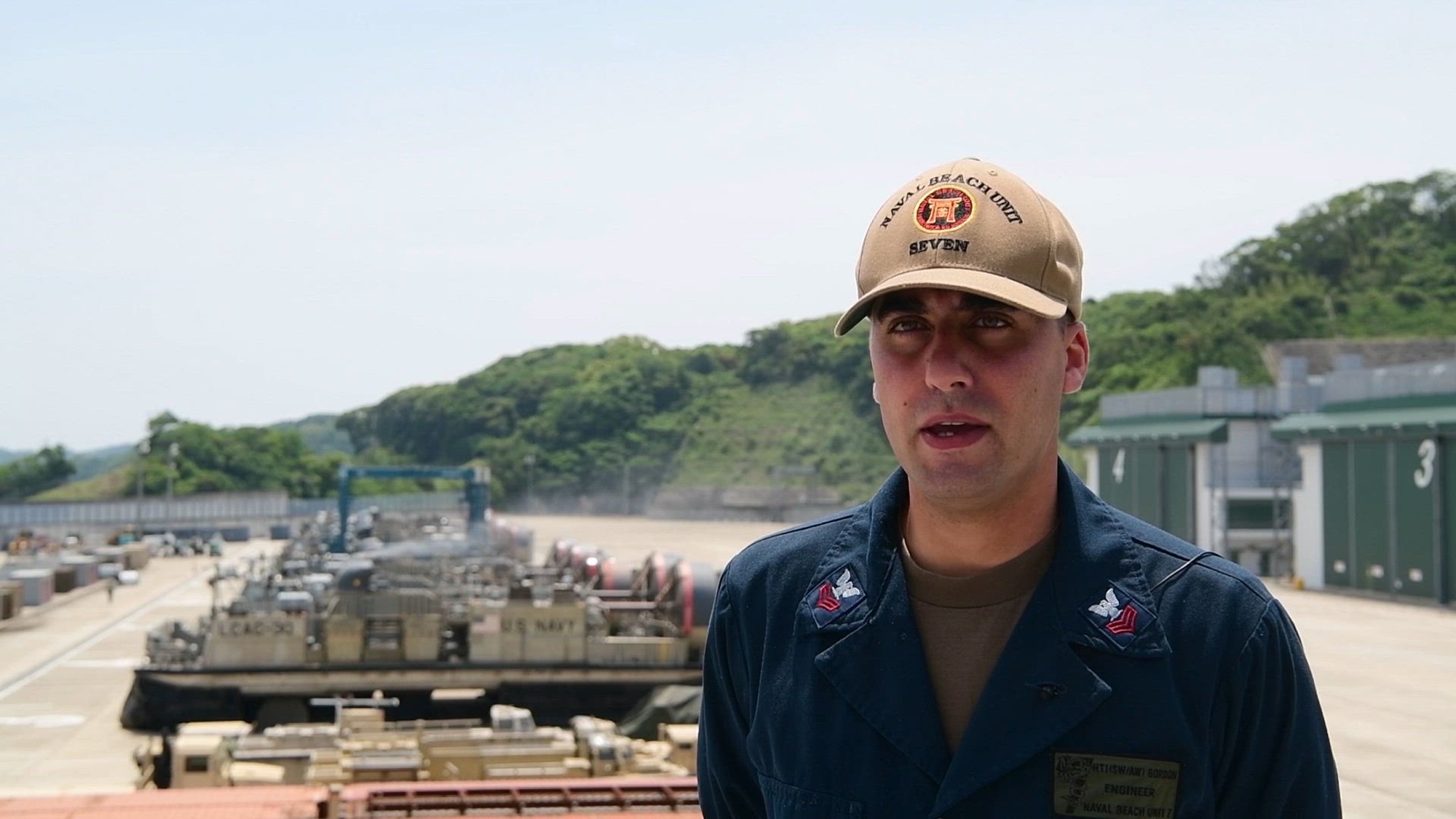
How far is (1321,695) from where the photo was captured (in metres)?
31.5

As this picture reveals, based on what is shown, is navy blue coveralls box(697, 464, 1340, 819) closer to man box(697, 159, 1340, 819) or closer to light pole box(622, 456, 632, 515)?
man box(697, 159, 1340, 819)

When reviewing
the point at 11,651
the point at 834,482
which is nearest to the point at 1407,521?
the point at 11,651

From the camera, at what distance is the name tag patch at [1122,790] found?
124 inches

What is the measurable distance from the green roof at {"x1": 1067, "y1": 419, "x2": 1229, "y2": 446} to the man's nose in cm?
5984

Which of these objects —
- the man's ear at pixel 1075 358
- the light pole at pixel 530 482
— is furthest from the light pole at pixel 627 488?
the man's ear at pixel 1075 358

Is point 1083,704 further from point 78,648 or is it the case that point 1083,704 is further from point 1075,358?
point 78,648

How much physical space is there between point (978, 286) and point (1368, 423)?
52990 millimetres

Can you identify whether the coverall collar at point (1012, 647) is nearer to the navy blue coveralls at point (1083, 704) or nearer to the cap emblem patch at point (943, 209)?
the navy blue coveralls at point (1083, 704)

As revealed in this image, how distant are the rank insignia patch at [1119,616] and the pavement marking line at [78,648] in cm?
3756

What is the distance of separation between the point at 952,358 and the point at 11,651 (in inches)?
1899

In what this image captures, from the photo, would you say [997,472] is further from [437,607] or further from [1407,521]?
[1407,521]

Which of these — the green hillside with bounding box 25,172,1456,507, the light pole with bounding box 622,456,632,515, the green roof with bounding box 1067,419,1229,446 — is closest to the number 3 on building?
the green roof with bounding box 1067,419,1229,446

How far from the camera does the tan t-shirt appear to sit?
11.0 ft

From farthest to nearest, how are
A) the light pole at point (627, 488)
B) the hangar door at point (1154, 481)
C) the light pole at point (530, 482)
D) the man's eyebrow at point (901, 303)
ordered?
1. the light pole at point (530, 482)
2. the light pole at point (627, 488)
3. the hangar door at point (1154, 481)
4. the man's eyebrow at point (901, 303)
